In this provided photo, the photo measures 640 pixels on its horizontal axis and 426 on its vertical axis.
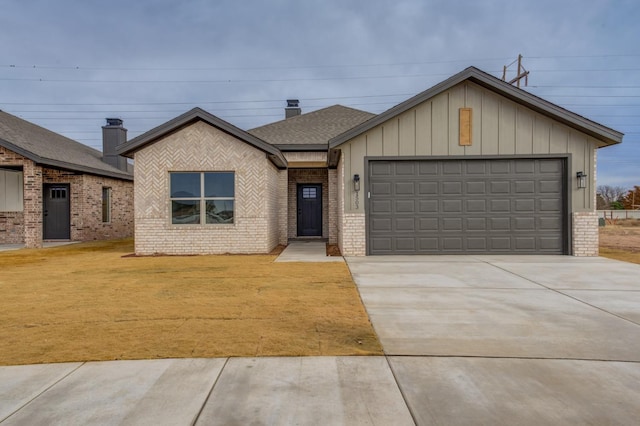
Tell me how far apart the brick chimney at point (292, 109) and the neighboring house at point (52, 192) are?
8.62 m

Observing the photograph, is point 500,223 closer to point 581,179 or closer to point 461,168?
point 461,168

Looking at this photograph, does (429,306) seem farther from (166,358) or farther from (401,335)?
(166,358)

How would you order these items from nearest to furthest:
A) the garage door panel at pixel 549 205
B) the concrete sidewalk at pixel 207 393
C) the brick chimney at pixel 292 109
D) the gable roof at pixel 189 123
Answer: the concrete sidewalk at pixel 207 393, the garage door panel at pixel 549 205, the gable roof at pixel 189 123, the brick chimney at pixel 292 109

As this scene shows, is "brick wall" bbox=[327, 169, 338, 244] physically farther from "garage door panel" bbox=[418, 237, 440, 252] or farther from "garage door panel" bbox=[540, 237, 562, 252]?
"garage door panel" bbox=[540, 237, 562, 252]

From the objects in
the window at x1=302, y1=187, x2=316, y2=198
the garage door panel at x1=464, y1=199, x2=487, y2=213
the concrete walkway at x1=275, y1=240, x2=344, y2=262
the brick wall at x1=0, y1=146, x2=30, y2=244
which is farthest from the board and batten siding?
the brick wall at x1=0, y1=146, x2=30, y2=244

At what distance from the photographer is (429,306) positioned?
16.9ft

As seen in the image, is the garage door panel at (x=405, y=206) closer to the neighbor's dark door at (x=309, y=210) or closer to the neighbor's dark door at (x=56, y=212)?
the neighbor's dark door at (x=309, y=210)

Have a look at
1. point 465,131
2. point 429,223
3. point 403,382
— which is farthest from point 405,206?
point 403,382

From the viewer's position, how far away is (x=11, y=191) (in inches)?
570

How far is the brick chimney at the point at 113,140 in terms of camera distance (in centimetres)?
1975

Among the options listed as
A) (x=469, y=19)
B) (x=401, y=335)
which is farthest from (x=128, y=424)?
(x=469, y=19)

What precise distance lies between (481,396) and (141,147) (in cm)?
1114

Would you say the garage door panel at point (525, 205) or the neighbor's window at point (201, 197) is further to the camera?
the neighbor's window at point (201, 197)

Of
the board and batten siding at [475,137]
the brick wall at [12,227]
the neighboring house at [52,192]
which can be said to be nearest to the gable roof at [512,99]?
the board and batten siding at [475,137]
